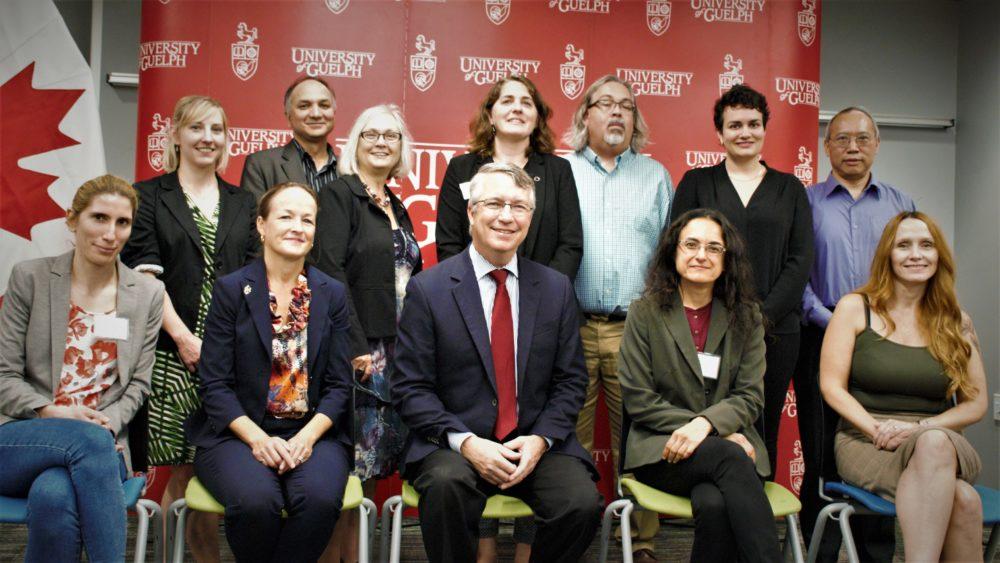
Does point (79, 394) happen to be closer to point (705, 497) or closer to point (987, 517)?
point (705, 497)

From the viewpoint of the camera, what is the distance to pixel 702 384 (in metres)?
2.77

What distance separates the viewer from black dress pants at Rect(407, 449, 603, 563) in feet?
7.86

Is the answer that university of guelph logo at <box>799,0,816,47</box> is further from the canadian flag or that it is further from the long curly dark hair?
the canadian flag

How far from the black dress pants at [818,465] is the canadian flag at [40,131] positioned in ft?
11.2

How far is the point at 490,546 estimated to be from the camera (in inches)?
113

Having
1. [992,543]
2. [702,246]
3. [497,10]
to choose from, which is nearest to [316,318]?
[702,246]

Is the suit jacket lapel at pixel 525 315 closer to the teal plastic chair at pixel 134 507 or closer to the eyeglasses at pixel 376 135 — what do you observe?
the eyeglasses at pixel 376 135

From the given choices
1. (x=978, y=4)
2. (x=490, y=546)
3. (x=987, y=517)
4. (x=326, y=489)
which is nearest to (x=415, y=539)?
(x=490, y=546)

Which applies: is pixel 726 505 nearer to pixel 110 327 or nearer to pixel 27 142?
pixel 110 327

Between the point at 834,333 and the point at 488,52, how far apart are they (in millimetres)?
2431

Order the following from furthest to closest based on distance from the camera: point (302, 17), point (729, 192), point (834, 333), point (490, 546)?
1. point (302, 17)
2. point (729, 192)
3. point (834, 333)
4. point (490, 546)

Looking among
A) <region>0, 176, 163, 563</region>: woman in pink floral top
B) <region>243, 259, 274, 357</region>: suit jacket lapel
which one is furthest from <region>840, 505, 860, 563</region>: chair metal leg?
<region>0, 176, 163, 563</region>: woman in pink floral top

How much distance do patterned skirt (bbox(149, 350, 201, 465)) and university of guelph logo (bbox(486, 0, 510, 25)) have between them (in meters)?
2.53

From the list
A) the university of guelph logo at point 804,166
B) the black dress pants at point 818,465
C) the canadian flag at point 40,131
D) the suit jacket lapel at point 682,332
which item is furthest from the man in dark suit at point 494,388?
the university of guelph logo at point 804,166
